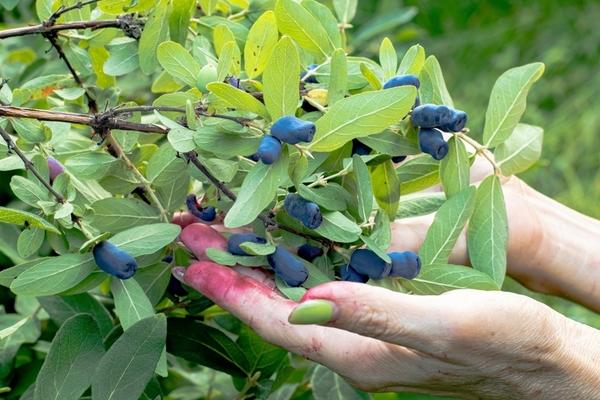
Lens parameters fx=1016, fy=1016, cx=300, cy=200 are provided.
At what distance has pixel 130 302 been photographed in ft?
2.70

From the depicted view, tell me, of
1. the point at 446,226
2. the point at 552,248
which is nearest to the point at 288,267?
the point at 446,226

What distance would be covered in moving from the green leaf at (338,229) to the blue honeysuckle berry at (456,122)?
0.11m

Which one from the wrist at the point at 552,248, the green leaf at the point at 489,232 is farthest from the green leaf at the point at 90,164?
the wrist at the point at 552,248

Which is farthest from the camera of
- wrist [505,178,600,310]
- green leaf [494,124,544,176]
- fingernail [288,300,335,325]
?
wrist [505,178,600,310]

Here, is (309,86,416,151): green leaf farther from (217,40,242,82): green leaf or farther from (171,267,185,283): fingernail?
(171,267,185,283): fingernail

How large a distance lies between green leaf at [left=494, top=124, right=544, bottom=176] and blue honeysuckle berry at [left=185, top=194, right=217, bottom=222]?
10.7 inches

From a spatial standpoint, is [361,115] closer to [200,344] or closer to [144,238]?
[144,238]

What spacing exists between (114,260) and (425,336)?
A: 0.81 ft

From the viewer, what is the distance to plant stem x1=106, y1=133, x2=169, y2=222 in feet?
2.81

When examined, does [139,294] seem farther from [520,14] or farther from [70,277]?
[520,14]

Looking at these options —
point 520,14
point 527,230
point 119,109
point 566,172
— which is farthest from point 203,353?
point 520,14

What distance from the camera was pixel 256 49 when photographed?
2.71 ft

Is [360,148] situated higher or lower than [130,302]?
higher

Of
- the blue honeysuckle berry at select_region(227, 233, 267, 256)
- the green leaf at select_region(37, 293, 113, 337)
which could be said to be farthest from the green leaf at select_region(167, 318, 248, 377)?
the blue honeysuckle berry at select_region(227, 233, 267, 256)
